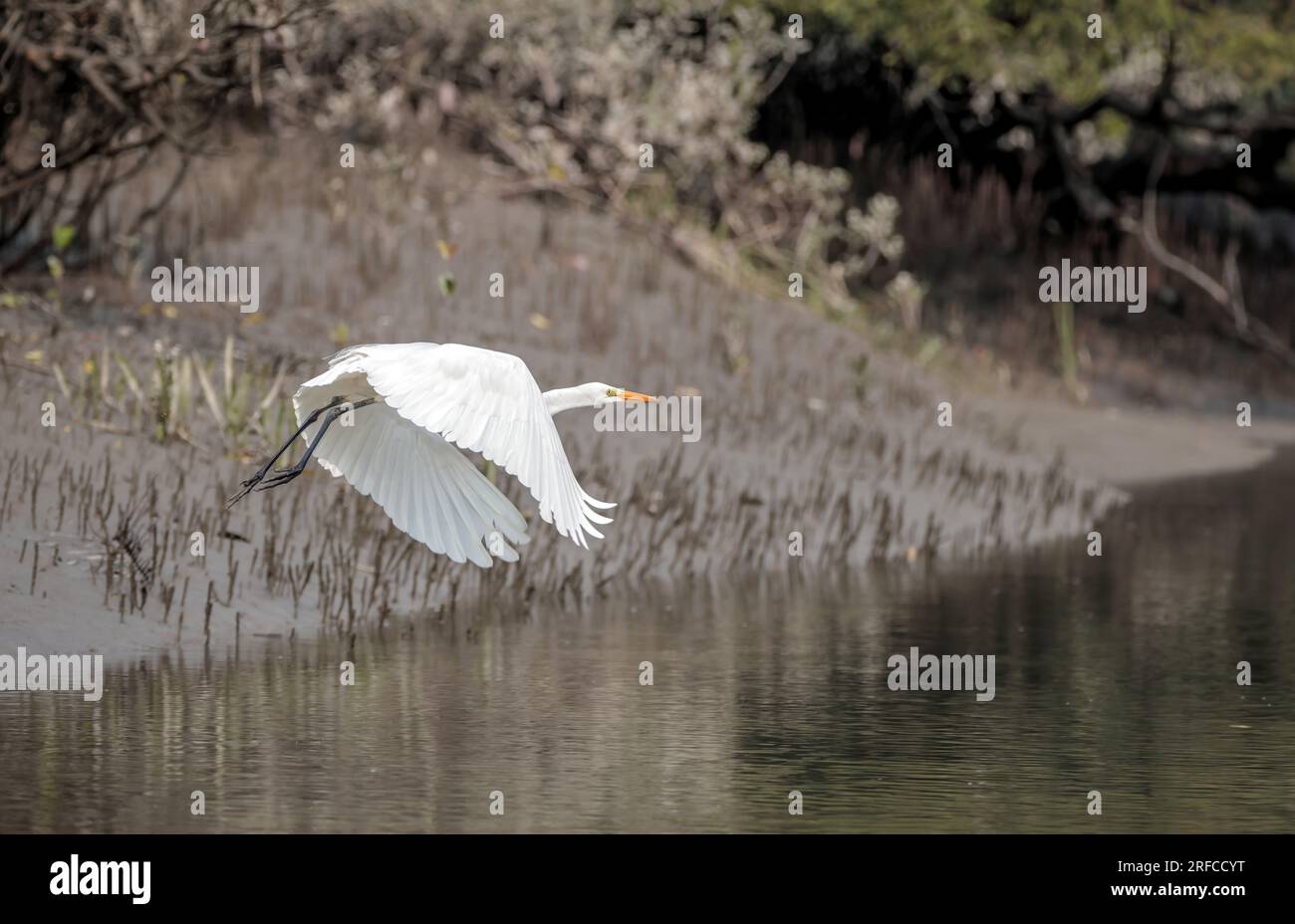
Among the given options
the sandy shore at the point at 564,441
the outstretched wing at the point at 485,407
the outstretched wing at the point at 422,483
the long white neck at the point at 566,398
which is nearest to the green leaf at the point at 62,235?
the sandy shore at the point at 564,441

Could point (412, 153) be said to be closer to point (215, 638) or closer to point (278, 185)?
point (278, 185)

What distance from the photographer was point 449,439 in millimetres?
9188

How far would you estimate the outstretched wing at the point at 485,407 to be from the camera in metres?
9.13

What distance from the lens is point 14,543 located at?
12.4 m

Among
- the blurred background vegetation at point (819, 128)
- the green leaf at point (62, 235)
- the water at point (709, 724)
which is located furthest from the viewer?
the blurred background vegetation at point (819, 128)

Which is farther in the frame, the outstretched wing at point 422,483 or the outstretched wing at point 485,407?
the outstretched wing at point 422,483

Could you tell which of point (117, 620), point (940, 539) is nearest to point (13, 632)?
point (117, 620)

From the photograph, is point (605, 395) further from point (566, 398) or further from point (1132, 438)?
point (1132, 438)

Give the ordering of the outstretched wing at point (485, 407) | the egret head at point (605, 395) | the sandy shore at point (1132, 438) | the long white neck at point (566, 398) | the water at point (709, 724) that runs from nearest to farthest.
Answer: the water at point (709, 724) → the outstretched wing at point (485, 407) → the long white neck at point (566, 398) → the egret head at point (605, 395) → the sandy shore at point (1132, 438)

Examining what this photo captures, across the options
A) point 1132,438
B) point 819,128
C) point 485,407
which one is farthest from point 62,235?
point 819,128

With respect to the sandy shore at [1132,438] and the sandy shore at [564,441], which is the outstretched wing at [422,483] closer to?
the sandy shore at [564,441]

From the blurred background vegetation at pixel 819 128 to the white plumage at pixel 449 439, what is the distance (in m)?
6.47

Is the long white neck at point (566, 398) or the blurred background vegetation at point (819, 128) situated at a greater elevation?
the blurred background vegetation at point (819, 128)

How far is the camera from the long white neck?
10.6 m
